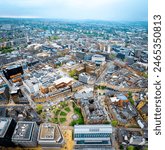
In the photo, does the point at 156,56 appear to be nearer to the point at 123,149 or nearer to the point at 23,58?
the point at 123,149

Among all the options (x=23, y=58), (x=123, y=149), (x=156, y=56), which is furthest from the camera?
(x=23, y=58)

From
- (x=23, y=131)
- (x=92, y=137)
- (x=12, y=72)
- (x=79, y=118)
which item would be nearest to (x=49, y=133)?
(x=23, y=131)

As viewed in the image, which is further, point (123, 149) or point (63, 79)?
point (63, 79)

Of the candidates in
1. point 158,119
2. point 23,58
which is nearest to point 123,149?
point 158,119

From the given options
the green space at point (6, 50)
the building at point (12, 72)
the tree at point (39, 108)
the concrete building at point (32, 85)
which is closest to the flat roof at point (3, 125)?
the tree at point (39, 108)

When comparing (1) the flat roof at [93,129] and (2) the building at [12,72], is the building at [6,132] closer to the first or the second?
(1) the flat roof at [93,129]

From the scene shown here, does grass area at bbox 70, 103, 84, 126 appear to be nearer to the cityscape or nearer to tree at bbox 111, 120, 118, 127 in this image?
the cityscape
